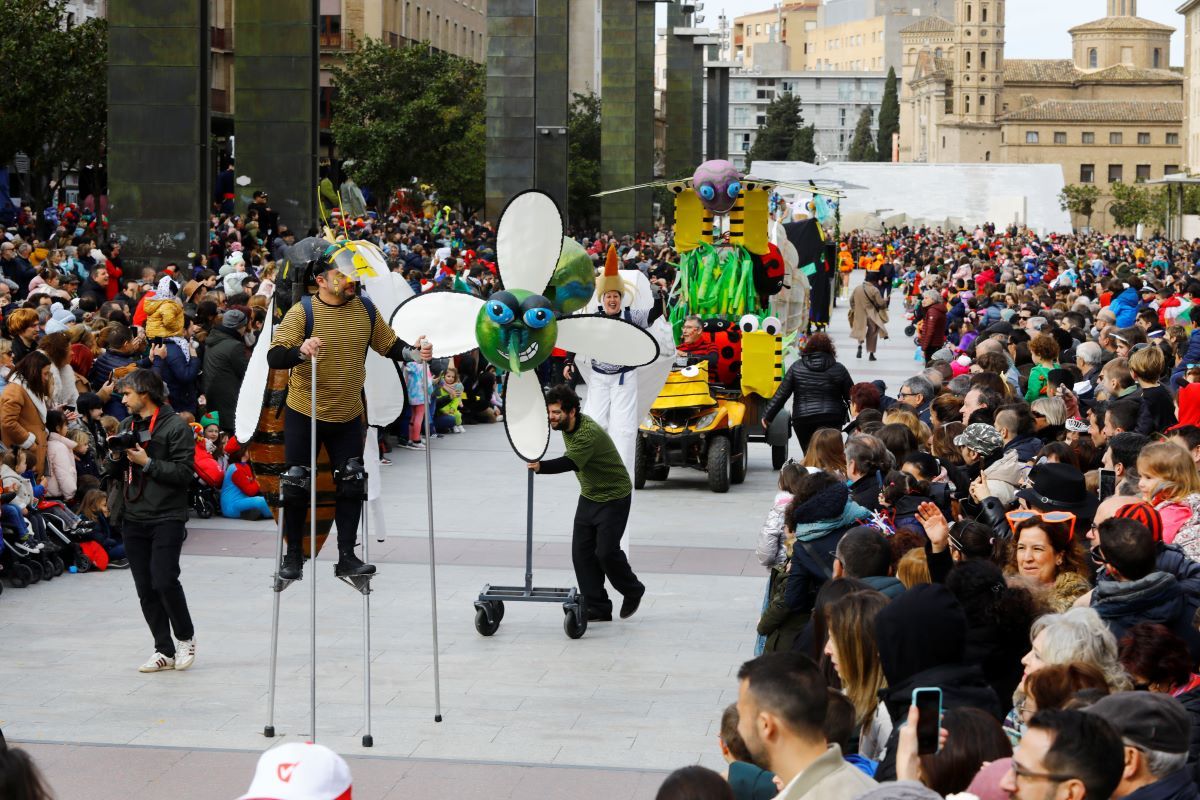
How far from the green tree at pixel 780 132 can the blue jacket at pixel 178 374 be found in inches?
5343

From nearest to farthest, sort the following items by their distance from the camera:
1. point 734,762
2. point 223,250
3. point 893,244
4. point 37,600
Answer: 1. point 734,762
2. point 37,600
3. point 223,250
4. point 893,244

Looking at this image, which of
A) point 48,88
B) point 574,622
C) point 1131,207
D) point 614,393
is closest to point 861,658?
point 574,622

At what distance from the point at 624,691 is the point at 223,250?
662 inches

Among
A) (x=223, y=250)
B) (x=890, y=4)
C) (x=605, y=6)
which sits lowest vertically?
(x=223, y=250)

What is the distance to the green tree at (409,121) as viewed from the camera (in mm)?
49875

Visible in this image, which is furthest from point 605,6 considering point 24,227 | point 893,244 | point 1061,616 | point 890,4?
point 890,4

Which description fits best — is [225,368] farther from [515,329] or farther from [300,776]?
[300,776]

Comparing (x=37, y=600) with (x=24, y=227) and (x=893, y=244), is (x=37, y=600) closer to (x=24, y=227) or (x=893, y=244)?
(x=24, y=227)

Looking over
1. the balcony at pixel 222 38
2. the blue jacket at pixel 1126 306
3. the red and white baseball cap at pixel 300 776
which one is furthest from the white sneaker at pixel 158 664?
the balcony at pixel 222 38

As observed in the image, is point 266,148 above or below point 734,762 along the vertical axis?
above

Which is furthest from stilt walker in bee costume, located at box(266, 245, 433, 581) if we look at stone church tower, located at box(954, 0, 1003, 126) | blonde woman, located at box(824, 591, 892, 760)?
stone church tower, located at box(954, 0, 1003, 126)

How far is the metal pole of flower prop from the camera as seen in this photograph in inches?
375

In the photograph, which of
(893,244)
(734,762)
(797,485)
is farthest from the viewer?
(893,244)

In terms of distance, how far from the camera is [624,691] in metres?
9.34
